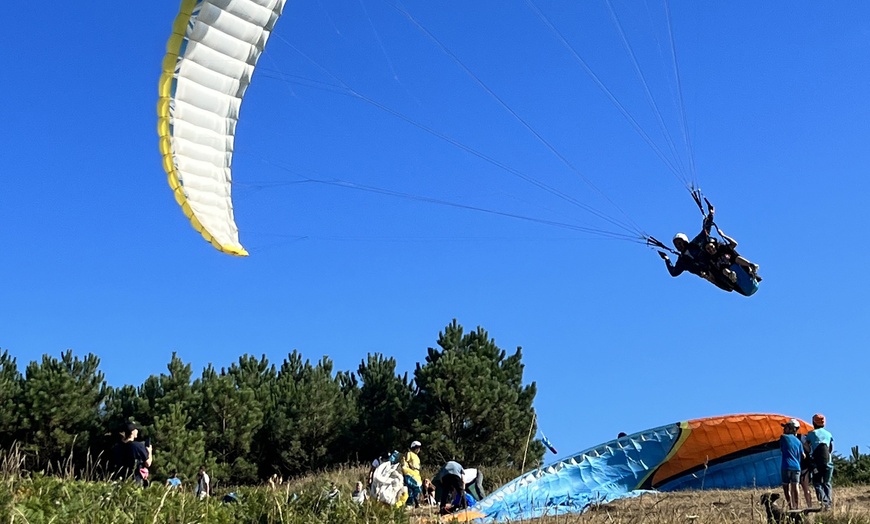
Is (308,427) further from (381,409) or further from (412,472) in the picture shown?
(412,472)

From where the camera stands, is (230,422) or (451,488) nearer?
(451,488)

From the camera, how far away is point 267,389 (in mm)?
26406

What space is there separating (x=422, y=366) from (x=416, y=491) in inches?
506

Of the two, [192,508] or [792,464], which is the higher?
[792,464]

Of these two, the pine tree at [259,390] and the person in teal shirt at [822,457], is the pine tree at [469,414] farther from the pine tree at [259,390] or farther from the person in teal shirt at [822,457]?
the person in teal shirt at [822,457]

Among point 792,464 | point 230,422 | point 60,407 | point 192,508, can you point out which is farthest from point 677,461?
point 60,407

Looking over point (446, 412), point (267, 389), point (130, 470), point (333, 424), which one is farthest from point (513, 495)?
point (267, 389)

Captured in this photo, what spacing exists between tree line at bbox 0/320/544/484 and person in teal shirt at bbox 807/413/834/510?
12951mm

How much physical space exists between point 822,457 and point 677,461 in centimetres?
510

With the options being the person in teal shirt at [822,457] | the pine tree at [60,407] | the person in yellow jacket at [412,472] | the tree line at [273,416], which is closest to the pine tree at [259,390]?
the tree line at [273,416]

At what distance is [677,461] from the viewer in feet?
46.5

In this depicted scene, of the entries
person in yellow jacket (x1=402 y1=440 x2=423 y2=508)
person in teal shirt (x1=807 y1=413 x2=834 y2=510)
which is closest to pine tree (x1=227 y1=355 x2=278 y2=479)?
person in yellow jacket (x1=402 y1=440 x2=423 y2=508)

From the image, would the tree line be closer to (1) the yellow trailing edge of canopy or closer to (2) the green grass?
(1) the yellow trailing edge of canopy

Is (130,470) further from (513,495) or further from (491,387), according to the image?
(491,387)
